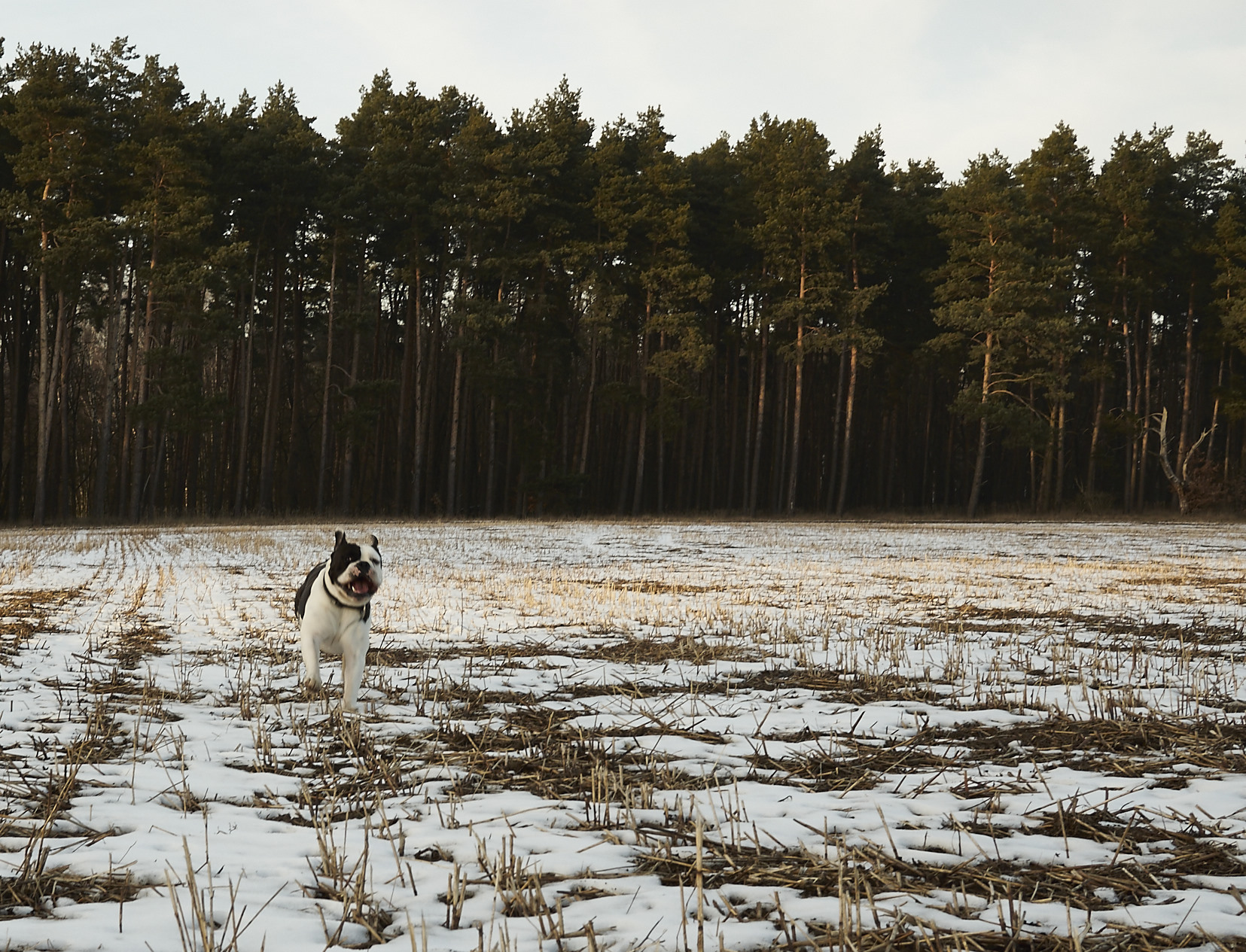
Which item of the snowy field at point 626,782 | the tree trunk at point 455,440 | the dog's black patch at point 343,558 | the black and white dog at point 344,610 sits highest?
the tree trunk at point 455,440

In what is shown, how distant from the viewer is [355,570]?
594 centimetres

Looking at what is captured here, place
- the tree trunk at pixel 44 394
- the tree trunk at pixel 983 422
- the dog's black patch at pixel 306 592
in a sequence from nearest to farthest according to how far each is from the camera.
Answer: the dog's black patch at pixel 306 592, the tree trunk at pixel 44 394, the tree trunk at pixel 983 422


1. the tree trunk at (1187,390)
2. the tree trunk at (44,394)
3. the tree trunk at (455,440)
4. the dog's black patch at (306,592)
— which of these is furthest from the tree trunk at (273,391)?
the tree trunk at (1187,390)

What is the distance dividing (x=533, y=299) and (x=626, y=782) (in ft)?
145

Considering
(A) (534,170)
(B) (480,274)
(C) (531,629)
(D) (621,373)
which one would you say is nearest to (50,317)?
(B) (480,274)

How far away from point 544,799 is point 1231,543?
89.4ft

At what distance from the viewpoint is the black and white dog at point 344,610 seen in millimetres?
5961

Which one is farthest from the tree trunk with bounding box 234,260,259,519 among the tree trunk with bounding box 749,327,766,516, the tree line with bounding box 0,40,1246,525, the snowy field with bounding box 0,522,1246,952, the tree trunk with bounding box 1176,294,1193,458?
the tree trunk with bounding box 1176,294,1193,458

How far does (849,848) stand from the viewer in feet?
11.1

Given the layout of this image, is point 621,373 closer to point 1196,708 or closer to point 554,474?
point 554,474

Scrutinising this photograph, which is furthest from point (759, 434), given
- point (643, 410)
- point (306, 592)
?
point (306, 592)

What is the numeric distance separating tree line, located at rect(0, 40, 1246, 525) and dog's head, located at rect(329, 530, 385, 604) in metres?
32.9

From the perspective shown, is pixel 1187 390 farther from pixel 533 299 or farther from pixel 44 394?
pixel 44 394

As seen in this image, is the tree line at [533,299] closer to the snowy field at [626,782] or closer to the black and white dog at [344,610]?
the snowy field at [626,782]
